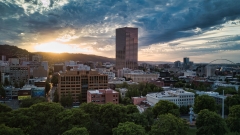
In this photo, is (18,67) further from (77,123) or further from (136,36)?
(136,36)

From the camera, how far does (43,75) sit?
77375 mm

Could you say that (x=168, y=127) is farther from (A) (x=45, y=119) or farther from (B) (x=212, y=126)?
(A) (x=45, y=119)

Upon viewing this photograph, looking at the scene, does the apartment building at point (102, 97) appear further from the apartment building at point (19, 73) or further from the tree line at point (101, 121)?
Answer: the apartment building at point (19, 73)

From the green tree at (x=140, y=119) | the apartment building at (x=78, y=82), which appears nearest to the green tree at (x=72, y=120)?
the green tree at (x=140, y=119)

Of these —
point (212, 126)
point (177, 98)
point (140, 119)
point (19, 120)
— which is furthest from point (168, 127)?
point (177, 98)

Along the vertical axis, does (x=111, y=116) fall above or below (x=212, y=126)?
above

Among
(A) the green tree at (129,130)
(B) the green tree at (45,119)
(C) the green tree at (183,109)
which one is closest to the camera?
(A) the green tree at (129,130)

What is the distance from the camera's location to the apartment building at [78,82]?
41969mm

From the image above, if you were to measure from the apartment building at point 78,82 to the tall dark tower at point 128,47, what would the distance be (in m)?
66.8

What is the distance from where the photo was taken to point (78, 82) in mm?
42844

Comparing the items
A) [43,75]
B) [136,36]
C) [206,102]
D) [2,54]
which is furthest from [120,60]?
[206,102]

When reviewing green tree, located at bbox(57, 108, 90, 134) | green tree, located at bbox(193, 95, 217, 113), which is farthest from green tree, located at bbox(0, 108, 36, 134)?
green tree, located at bbox(193, 95, 217, 113)

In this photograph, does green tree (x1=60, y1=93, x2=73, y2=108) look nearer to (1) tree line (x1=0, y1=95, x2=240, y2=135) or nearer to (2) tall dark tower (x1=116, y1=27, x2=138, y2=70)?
(1) tree line (x1=0, y1=95, x2=240, y2=135)

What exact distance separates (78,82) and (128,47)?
70.8 m
